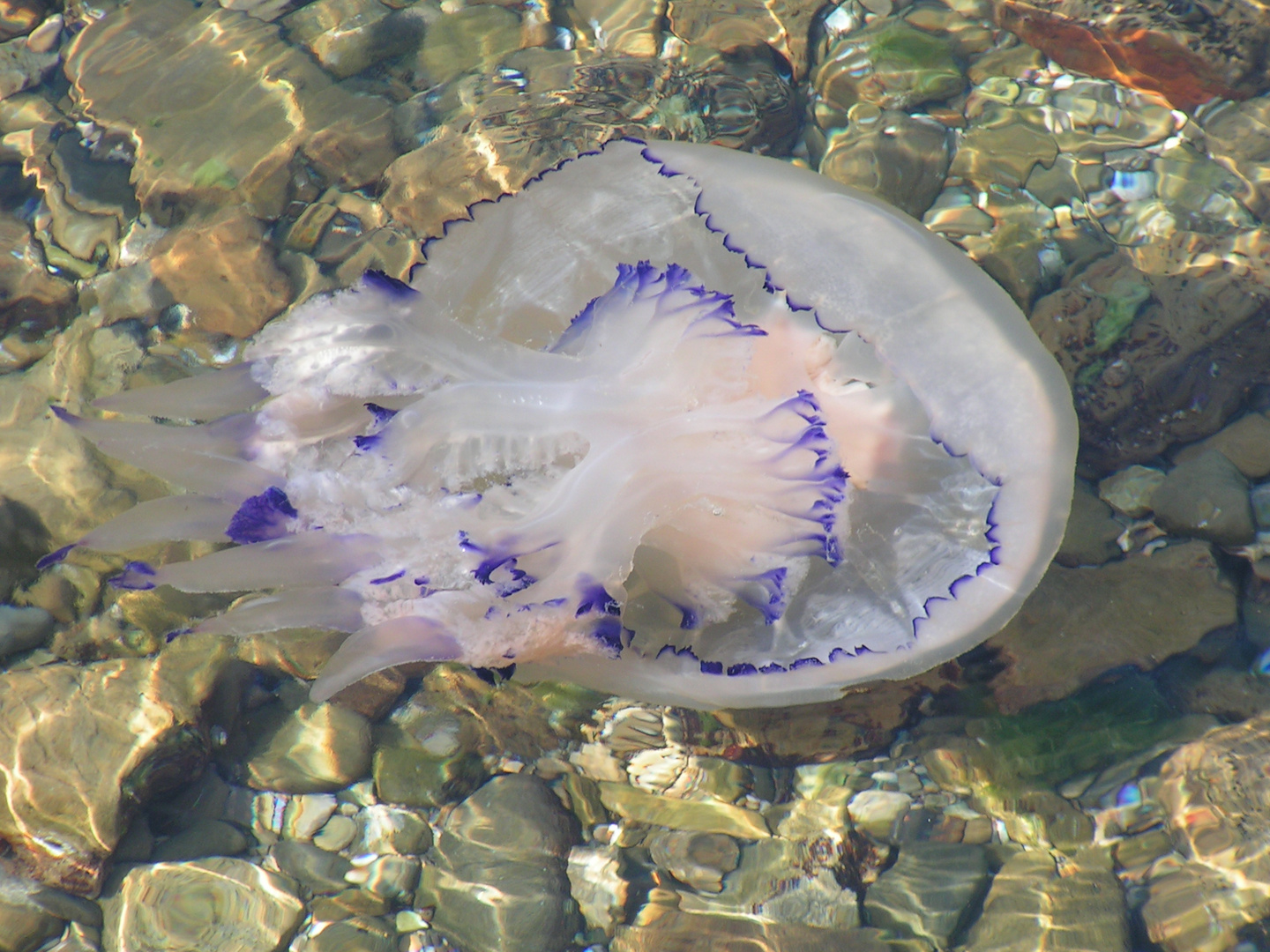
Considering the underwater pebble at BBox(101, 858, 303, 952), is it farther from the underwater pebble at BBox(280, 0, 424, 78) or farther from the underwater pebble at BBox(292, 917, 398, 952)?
the underwater pebble at BBox(280, 0, 424, 78)

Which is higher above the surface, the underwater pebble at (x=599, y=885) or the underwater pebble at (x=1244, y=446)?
the underwater pebble at (x=1244, y=446)

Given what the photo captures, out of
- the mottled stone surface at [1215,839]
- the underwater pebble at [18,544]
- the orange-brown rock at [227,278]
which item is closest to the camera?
the mottled stone surface at [1215,839]

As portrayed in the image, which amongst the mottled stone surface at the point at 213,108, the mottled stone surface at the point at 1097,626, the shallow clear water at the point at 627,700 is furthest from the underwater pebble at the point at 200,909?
the mottled stone surface at the point at 213,108

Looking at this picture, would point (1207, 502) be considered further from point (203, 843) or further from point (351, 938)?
point (203, 843)

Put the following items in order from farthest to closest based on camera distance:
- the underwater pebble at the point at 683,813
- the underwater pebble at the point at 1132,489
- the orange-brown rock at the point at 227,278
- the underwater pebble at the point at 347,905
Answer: the orange-brown rock at the point at 227,278
the underwater pebble at the point at 1132,489
the underwater pebble at the point at 683,813
the underwater pebble at the point at 347,905

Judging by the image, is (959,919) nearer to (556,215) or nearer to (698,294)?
(698,294)

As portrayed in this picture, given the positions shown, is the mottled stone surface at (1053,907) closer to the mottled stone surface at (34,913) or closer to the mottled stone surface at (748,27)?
the mottled stone surface at (34,913)
